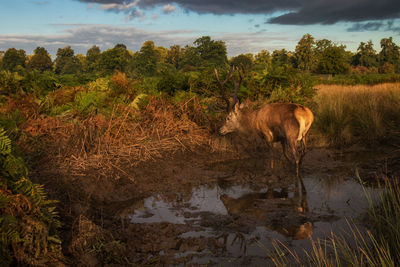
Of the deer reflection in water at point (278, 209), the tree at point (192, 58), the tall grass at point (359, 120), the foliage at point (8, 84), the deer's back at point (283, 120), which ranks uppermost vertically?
the tree at point (192, 58)

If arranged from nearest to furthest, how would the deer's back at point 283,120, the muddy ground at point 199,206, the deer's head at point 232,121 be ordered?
1. the muddy ground at point 199,206
2. the deer's back at point 283,120
3. the deer's head at point 232,121

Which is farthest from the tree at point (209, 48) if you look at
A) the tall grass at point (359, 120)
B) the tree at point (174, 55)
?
the tall grass at point (359, 120)

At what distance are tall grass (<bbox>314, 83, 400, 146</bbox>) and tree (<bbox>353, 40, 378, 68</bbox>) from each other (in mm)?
82853

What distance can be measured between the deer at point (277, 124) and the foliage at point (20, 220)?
18.8 ft

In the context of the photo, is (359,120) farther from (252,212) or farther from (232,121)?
(252,212)

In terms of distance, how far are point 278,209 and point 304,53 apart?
8412 cm

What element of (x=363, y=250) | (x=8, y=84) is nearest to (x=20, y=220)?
(x=363, y=250)

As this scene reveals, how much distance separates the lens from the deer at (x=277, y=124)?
7.97m

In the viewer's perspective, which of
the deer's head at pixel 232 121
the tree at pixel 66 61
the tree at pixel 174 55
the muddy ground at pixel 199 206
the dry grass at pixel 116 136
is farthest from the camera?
the tree at pixel 174 55

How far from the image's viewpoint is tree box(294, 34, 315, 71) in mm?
83750

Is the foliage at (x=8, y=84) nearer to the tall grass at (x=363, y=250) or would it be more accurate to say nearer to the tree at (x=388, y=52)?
the tall grass at (x=363, y=250)

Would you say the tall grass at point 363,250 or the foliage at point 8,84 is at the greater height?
the foliage at point 8,84

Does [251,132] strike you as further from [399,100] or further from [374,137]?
[399,100]

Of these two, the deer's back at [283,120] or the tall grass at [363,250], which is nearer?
the tall grass at [363,250]
